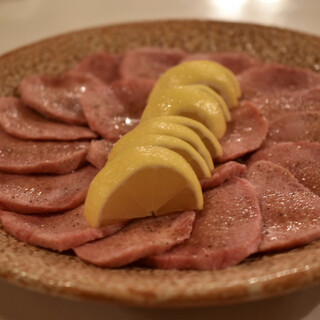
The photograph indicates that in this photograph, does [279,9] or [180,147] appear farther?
[279,9]

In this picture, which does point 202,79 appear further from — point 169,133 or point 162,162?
point 162,162

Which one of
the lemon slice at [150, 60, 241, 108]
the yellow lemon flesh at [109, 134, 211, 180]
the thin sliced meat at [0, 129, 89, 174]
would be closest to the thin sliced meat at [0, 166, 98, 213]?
the thin sliced meat at [0, 129, 89, 174]

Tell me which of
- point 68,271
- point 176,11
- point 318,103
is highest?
point 176,11

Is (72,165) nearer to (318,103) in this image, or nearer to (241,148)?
(241,148)

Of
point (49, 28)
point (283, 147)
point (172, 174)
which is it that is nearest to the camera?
point (172, 174)

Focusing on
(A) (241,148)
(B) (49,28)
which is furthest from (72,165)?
(B) (49,28)

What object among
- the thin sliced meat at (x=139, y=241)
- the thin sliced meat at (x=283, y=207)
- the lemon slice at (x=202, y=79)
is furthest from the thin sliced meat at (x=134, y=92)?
the thin sliced meat at (x=139, y=241)
